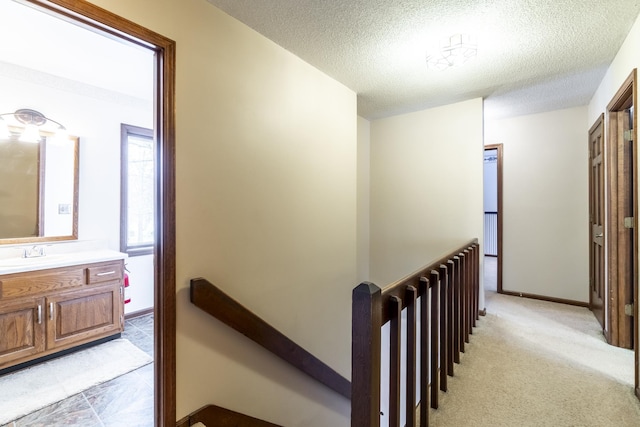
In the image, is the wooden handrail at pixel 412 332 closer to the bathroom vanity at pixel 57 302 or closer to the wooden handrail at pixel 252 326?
the wooden handrail at pixel 252 326

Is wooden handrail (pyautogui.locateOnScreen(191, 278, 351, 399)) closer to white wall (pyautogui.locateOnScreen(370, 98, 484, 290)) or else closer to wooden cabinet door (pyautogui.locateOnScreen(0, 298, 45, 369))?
white wall (pyautogui.locateOnScreen(370, 98, 484, 290))

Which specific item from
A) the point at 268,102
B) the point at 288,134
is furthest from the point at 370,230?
the point at 268,102

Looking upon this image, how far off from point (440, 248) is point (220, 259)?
8.64ft

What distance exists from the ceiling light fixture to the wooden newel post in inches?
73.4

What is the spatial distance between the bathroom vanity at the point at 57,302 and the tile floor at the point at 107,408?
74 cm

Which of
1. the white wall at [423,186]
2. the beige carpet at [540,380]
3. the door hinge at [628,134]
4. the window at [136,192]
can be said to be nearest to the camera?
the beige carpet at [540,380]

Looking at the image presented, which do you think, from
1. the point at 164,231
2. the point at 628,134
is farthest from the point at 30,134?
the point at 628,134

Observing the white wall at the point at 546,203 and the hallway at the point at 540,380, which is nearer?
the hallway at the point at 540,380

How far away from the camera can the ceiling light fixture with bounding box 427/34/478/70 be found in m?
1.98

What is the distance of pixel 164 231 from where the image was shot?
4.86 feet

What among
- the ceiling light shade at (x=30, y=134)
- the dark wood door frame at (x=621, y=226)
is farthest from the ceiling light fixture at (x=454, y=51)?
the ceiling light shade at (x=30, y=134)

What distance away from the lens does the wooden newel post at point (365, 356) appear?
3.23ft

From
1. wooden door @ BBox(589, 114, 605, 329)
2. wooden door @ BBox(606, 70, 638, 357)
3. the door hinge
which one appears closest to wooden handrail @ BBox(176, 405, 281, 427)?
wooden door @ BBox(606, 70, 638, 357)

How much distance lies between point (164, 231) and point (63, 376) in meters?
1.99
